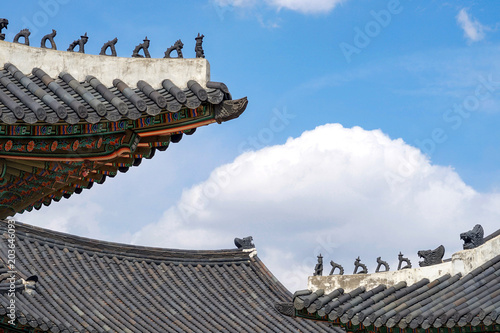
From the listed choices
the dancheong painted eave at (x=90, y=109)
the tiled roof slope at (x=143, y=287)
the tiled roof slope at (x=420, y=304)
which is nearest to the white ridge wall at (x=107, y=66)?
the dancheong painted eave at (x=90, y=109)

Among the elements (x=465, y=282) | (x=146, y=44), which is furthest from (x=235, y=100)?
(x=465, y=282)

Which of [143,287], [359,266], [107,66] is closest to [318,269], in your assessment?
[359,266]

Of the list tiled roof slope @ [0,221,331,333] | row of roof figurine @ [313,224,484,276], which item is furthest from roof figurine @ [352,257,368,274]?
tiled roof slope @ [0,221,331,333]

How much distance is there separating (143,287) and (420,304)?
8012 mm

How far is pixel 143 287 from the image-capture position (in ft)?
56.2

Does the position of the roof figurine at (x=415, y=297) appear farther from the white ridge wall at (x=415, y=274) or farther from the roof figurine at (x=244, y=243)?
the roof figurine at (x=244, y=243)

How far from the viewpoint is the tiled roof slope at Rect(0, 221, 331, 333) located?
48.5ft

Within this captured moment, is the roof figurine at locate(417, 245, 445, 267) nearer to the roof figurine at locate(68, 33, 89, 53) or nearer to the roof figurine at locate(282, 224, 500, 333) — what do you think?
the roof figurine at locate(282, 224, 500, 333)

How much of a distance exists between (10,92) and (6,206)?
1.30 metres

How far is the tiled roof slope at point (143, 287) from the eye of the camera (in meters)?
14.8

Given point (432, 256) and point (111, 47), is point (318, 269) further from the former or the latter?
point (111, 47)

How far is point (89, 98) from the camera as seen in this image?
5.96 meters

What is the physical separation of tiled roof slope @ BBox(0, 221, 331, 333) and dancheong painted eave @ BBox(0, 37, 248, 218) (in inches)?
293

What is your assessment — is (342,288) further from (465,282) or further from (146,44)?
(146,44)
